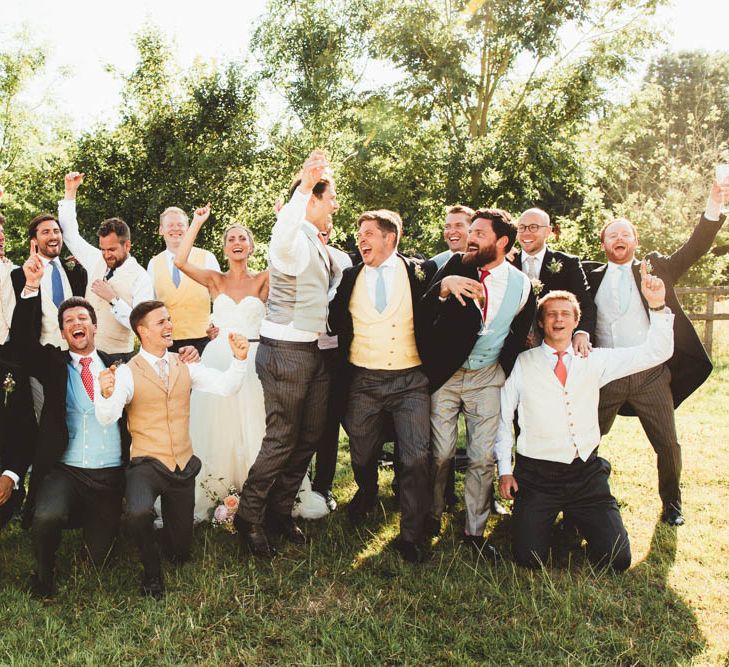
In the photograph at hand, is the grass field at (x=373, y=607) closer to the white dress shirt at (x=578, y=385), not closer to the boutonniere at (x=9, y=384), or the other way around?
the white dress shirt at (x=578, y=385)

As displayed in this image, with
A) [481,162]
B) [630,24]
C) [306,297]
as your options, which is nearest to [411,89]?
[481,162]

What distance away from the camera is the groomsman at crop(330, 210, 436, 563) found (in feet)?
15.0

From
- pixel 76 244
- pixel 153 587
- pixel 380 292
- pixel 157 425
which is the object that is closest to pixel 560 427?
pixel 380 292

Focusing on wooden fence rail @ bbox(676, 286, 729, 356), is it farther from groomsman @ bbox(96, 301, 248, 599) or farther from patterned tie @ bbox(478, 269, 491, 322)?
groomsman @ bbox(96, 301, 248, 599)

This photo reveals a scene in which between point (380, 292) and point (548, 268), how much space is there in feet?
4.63

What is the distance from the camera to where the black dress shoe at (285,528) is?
481 centimetres

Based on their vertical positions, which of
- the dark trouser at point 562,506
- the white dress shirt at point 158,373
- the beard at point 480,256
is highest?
the beard at point 480,256

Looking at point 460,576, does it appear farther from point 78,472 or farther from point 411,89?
point 411,89

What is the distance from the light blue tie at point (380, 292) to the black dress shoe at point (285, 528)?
171cm

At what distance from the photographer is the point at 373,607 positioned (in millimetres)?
3891

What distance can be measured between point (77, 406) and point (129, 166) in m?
10.4

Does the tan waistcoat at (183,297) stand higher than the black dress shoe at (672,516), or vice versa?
the tan waistcoat at (183,297)

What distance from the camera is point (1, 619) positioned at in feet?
12.4

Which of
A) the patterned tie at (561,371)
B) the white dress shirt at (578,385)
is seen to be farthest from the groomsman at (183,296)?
the patterned tie at (561,371)
